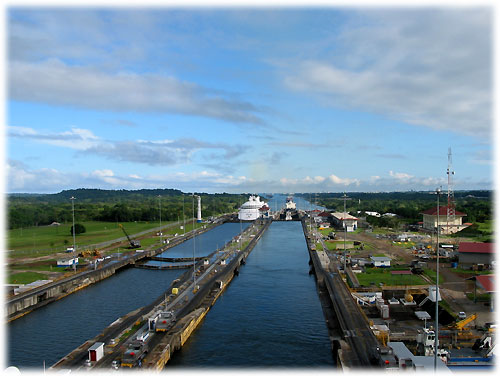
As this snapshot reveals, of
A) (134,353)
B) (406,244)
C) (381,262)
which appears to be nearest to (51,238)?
(381,262)

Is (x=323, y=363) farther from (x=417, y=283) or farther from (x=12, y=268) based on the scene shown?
(x=12, y=268)

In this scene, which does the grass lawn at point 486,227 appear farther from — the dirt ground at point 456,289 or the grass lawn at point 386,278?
the grass lawn at point 386,278

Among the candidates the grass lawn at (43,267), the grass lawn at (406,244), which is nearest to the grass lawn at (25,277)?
the grass lawn at (43,267)

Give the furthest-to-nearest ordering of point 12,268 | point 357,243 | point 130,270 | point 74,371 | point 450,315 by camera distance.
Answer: point 357,243 < point 130,270 < point 12,268 < point 450,315 < point 74,371

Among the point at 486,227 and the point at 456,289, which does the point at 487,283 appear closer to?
the point at 456,289

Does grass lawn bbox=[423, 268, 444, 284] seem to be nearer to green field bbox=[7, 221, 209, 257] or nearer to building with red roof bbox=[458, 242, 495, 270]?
building with red roof bbox=[458, 242, 495, 270]

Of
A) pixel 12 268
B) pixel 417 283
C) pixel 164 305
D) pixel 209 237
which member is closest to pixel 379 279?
pixel 417 283
